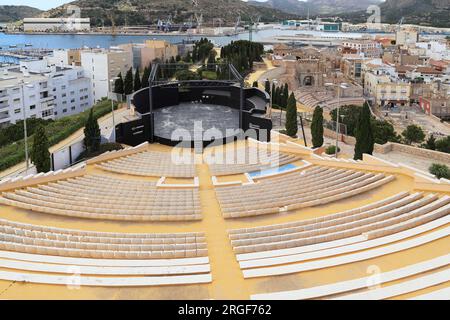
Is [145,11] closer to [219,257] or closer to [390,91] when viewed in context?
[390,91]

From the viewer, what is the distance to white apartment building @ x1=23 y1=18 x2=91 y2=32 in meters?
132

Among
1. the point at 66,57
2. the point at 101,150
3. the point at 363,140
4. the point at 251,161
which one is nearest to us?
the point at 251,161

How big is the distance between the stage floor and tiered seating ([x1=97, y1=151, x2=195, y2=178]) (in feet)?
12.6

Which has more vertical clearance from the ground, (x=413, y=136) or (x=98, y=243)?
(x=98, y=243)

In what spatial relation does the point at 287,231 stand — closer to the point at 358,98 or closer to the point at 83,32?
the point at 358,98

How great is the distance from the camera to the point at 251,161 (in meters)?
16.2

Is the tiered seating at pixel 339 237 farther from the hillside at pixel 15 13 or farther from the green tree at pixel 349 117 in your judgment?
the hillside at pixel 15 13

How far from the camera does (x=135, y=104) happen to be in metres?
23.6

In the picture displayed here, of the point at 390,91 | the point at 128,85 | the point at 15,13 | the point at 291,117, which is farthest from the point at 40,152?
the point at 15,13

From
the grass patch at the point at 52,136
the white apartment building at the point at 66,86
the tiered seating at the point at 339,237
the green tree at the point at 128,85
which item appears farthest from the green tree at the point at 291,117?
the white apartment building at the point at 66,86

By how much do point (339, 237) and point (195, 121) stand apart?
15.1 meters

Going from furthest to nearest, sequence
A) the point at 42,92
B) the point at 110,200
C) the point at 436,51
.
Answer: the point at 436,51
the point at 42,92
the point at 110,200

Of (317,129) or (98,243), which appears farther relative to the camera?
(317,129)

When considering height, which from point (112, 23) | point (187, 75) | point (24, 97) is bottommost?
point (24, 97)
